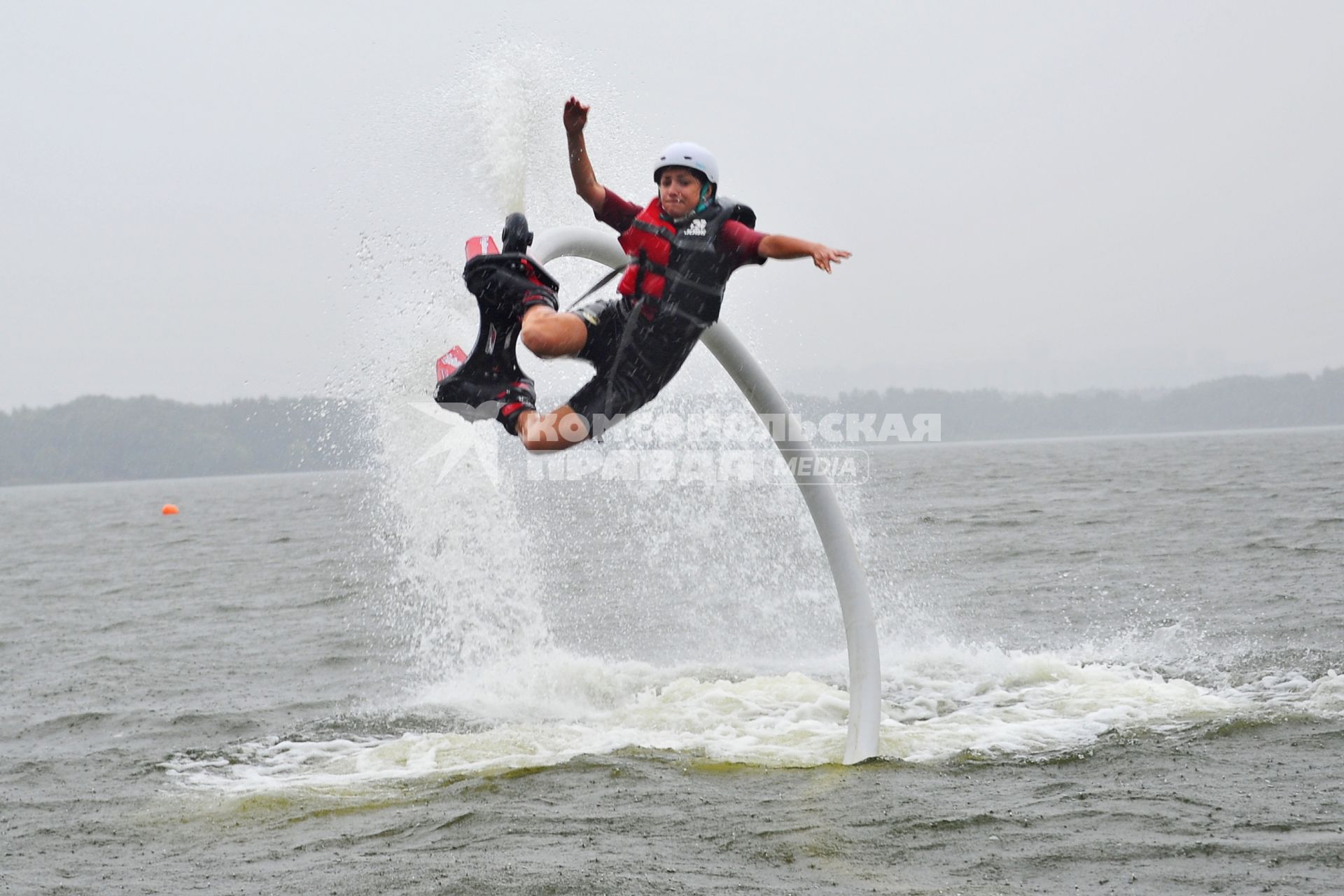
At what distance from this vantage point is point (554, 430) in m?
7.13

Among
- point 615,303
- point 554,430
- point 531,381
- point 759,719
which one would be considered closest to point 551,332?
point 554,430

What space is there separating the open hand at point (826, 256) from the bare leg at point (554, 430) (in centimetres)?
177

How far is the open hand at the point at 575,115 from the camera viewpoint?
701 centimetres

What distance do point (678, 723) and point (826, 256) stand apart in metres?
6.54

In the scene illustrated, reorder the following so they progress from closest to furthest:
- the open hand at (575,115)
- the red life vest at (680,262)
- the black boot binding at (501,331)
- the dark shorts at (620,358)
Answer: the open hand at (575,115)
the red life vest at (680,262)
the black boot binding at (501,331)
the dark shorts at (620,358)

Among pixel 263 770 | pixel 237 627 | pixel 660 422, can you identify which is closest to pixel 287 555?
pixel 660 422

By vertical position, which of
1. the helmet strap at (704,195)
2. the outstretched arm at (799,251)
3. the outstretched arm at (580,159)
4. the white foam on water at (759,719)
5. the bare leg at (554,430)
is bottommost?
the white foam on water at (759,719)

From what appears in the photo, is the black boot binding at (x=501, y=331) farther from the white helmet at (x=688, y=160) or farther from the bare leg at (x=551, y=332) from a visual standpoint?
the white helmet at (x=688, y=160)

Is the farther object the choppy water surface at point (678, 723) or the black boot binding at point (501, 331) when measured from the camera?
the choppy water surface at point (678, 723)

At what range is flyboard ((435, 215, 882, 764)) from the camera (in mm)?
7371

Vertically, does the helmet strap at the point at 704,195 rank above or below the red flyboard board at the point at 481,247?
above

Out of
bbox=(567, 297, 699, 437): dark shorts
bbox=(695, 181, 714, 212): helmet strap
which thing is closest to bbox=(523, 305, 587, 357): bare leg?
bbox=(567, 297, 699, 437): dark shorts

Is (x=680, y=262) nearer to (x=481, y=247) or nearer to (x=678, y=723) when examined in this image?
(x=481, y=247)

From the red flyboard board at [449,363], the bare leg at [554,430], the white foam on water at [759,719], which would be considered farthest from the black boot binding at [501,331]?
the white foam on water at [759,719]
